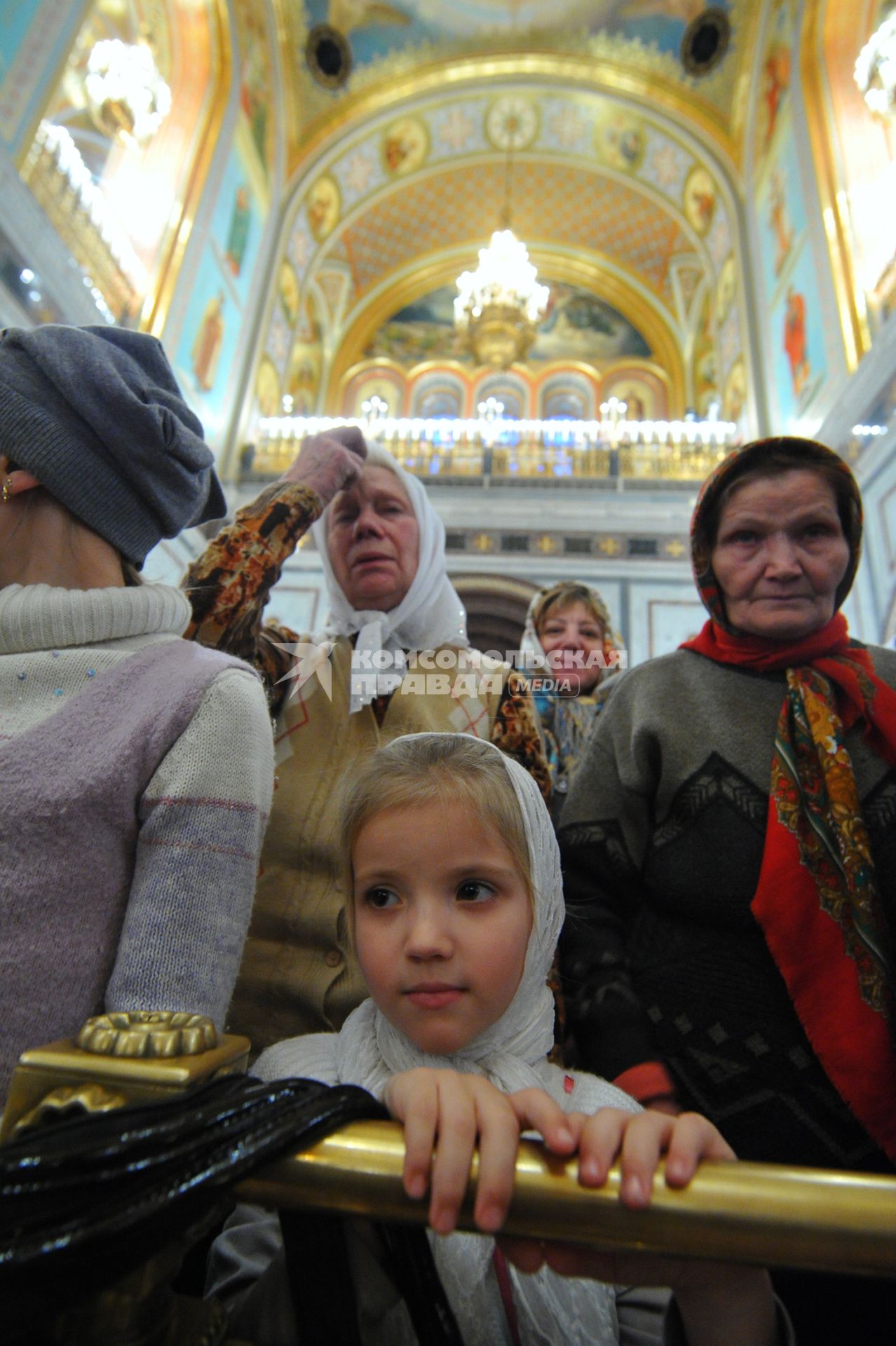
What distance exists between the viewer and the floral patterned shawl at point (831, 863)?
0.94 metres

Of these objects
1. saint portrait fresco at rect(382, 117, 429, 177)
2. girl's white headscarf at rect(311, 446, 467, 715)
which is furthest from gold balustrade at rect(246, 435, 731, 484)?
girl's white headscarf at rect(311, 446, 467, 715)

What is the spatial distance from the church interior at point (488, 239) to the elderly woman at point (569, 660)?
4193 millimetres

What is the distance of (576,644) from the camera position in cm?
276

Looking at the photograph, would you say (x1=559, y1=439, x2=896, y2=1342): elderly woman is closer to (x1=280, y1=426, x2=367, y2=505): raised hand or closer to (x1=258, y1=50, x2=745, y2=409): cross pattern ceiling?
(x1=280, y1=426, x2=367, y2=505): raised hand

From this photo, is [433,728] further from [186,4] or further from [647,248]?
[647,248]

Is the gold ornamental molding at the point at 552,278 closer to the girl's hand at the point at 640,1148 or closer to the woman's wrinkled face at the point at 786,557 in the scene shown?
the woman's wrinkled face at the point at 786,557

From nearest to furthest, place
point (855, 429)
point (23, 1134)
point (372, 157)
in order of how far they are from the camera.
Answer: point (23, 1134) < point (855, 429) < point (372, 157)

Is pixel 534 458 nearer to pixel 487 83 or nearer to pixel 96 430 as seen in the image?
pixel 487 83

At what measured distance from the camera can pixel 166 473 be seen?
1049mm

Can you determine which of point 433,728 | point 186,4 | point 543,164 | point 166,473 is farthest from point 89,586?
point 543,164

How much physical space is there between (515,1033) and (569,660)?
2.00 meters

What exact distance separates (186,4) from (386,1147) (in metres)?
11.6

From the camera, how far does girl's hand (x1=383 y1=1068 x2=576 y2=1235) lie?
17.0 inches

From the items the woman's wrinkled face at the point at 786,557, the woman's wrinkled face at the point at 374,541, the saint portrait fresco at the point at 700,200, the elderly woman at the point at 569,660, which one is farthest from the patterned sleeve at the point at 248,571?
the saint portrait fresco at the point at 700,200
